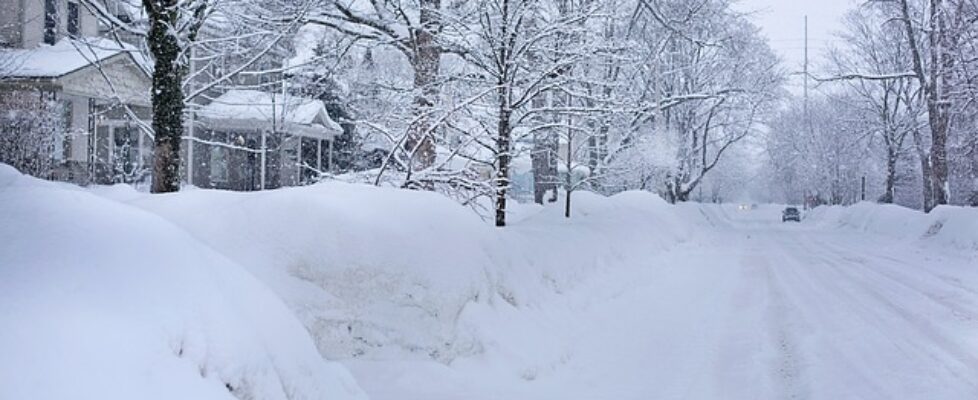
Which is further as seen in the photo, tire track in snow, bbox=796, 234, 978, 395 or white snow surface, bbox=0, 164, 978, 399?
tire track in snow, bbox=796, 234, 978, 395

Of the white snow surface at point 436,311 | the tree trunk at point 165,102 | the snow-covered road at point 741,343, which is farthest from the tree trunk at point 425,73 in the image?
the tree trunk at point 165,102

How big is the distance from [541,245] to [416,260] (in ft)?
14.2

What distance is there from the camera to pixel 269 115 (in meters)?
31.4

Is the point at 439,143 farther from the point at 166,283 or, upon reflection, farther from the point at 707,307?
the point at 166,283

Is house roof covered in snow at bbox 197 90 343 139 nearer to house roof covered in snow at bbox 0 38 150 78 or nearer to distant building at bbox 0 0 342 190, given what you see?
distant building at bbox 0 0 342 190

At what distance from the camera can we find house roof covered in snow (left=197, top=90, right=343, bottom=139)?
30.4 metres

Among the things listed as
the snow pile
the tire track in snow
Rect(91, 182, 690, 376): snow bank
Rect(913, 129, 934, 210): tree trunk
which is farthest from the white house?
Rect(913, 129, 934, 210): tree trunk

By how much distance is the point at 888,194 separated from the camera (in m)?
45.2

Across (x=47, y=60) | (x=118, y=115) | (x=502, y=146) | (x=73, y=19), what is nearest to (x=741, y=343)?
(x=502, y=146)

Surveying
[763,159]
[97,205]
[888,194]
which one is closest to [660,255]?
[97,205]

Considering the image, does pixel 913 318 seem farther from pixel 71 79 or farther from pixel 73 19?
pixel 73 19

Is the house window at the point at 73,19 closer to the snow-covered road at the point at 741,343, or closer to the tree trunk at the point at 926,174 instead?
the snow-covered road at the point at 741,343

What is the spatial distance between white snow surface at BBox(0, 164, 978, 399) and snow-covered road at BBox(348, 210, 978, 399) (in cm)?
3

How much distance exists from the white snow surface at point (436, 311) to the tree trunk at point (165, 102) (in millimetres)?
1582
